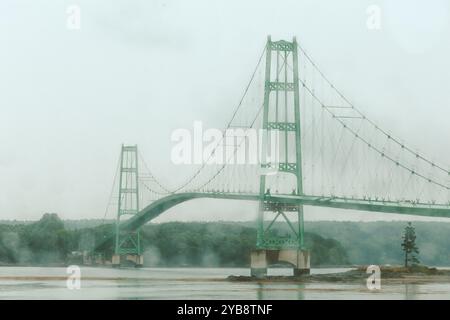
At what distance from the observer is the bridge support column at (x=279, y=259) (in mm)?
51125

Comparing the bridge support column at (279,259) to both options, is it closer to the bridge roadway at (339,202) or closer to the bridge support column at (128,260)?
the bridge roadway at (339,202)

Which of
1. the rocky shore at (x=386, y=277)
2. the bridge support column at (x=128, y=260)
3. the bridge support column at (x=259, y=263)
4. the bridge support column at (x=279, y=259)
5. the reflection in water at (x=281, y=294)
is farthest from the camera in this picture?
the bridge support column at (x=128, y=260)

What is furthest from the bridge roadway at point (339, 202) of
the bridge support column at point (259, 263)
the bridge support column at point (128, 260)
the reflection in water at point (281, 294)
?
the bridge support column at point (128, 260)

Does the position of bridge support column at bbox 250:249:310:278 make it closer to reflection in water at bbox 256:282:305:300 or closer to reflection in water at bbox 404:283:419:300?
reflection in water at bbox 256:282:305:300

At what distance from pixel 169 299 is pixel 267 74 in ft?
75.8

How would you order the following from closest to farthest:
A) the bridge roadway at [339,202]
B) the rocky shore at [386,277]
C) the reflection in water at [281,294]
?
the reflection in water at [281,294], the bridge roadway at [339,202], the rocky shore at [386,277]

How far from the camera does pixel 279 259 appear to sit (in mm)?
52219

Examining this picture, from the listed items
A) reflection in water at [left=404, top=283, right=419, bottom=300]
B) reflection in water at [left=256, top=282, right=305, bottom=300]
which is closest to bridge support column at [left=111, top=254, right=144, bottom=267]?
reflection in water at [left=256, top=282, right=305, bottom=300]

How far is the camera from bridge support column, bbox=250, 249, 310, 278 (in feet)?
168

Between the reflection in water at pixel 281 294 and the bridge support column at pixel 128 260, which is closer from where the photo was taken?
the reflection in water at pixel 281 294
